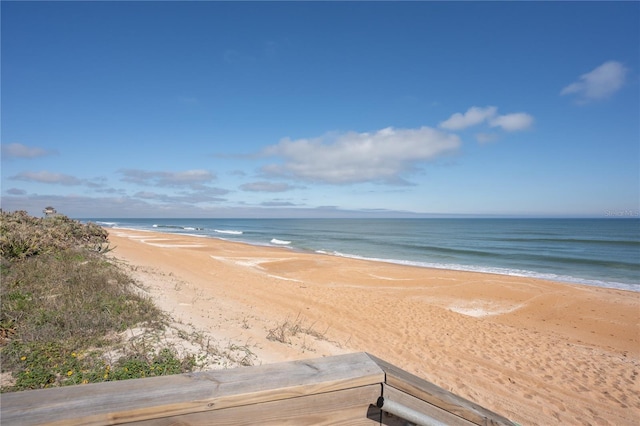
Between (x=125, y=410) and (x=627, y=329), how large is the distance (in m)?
14.3

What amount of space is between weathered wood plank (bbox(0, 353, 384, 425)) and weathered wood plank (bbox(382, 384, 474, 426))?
10cm

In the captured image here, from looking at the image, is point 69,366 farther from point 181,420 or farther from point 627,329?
point 627,329

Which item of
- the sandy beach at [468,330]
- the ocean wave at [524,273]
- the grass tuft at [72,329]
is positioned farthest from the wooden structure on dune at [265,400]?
the ocean wave at [524,273]

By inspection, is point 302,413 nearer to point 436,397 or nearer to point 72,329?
point 436,397

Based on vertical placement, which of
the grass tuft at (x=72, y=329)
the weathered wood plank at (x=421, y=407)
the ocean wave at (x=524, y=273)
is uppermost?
the weathered wood plank at (x=421, y=407)

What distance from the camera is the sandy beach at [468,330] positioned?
589 centimetres

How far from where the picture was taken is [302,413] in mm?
1400

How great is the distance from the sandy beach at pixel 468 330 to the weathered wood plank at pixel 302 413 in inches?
172

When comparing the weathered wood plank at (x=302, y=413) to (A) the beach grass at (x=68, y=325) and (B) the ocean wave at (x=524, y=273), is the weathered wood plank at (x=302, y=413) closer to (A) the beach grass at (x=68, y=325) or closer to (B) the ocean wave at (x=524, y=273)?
(A) the beach grass at (x=68, y=325)

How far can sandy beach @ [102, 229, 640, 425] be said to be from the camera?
19.3 ft

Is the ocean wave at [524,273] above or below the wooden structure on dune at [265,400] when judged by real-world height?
below

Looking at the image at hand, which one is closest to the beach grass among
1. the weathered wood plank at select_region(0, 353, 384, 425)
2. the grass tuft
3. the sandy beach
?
the grass tuft

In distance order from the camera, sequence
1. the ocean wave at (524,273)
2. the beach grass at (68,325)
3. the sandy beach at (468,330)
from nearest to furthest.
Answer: the beach grass at (68,325), the sandy beach at (468,330), the ocean wave at (524,273)

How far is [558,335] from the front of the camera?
9719 millimetres
